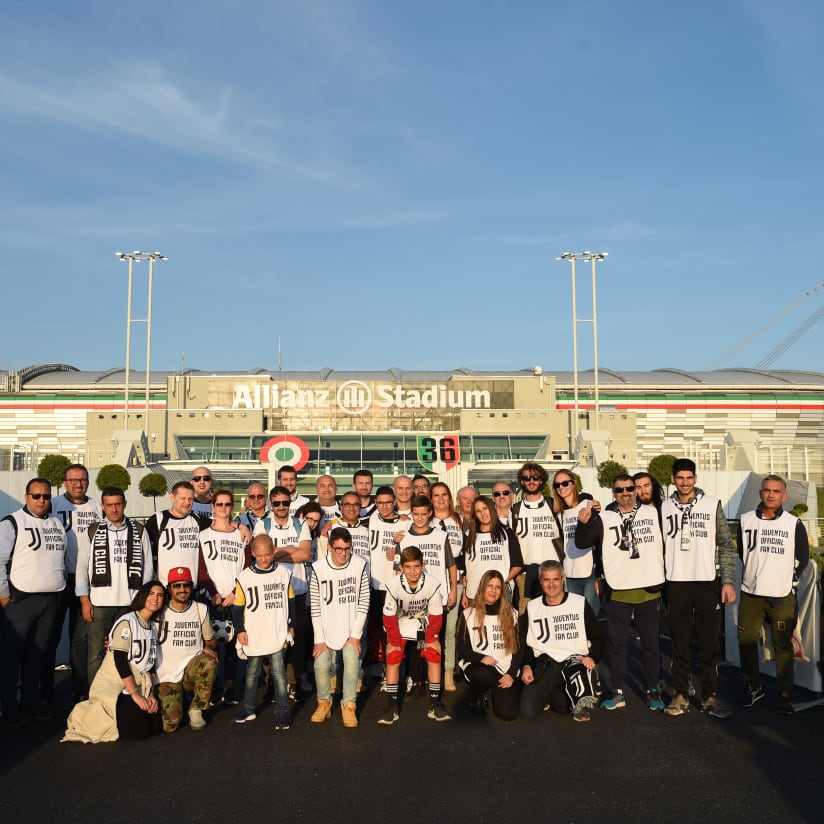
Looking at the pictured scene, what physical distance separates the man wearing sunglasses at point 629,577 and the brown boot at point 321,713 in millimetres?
2346

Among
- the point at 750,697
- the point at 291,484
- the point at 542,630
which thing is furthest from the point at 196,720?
the point at 750,697

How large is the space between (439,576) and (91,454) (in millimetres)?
37908

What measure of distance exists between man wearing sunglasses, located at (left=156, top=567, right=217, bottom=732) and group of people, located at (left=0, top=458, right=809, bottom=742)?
1 cm

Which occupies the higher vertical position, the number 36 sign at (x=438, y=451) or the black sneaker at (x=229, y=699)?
the number 36 sign at (x=438, y=451)

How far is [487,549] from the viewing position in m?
7.89

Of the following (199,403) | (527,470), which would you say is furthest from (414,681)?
(199,403)

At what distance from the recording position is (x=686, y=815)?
4867mm

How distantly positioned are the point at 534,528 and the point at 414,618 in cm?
154

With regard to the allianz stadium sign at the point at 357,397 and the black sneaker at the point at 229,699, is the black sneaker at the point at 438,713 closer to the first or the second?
the black sneaker at the point at 229,699

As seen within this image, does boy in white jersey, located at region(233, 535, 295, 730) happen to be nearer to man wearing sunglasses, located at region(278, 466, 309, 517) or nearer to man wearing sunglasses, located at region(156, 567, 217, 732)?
man wearing sunglasses, located at region(156, 567, 217, 732)

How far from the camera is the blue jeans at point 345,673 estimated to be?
701 cm

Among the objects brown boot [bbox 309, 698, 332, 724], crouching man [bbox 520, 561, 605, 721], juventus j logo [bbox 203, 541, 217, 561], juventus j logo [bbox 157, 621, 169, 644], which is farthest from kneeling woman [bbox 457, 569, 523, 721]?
juventus j logo [bbox 157, 621, 169, 644]

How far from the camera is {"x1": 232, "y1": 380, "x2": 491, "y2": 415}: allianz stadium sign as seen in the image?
47.4m

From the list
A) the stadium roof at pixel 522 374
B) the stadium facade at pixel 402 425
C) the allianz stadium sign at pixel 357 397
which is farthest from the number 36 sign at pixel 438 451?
the stadium roof at pixel 522 374
